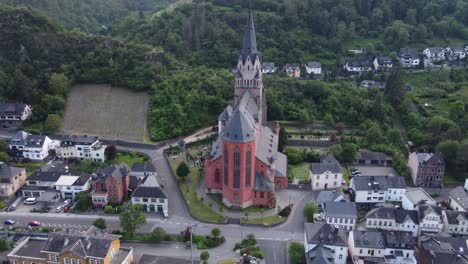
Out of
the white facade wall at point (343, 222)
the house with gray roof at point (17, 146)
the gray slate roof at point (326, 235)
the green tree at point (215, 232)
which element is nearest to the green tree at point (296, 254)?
the gray slate roof at point (326, 235)

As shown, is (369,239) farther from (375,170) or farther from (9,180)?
(9,180)

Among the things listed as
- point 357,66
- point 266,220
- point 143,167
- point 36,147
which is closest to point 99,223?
point 143,167

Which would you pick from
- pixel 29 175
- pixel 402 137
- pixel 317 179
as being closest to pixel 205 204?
pixel 317 179

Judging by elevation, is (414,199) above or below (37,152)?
below

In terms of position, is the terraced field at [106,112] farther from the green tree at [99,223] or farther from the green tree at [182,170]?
the green tree at [99,223]

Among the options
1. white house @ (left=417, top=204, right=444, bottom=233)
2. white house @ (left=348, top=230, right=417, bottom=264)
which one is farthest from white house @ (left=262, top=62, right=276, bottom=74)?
white house @ (left=348, top=230, right=417, bottom=264)

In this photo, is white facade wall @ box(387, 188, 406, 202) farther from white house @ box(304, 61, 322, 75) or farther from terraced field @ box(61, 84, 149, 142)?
white house @ box(304, 61, 322, 75)

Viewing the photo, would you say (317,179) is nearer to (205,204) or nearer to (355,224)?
(355,224)
